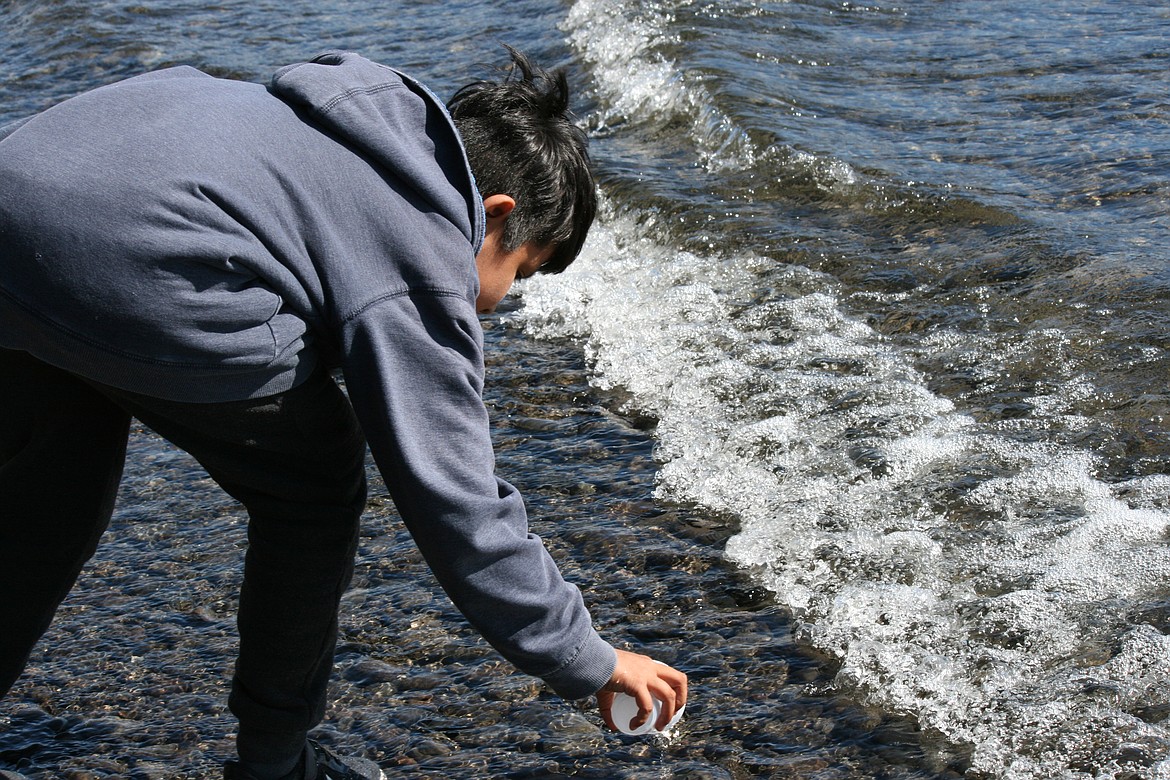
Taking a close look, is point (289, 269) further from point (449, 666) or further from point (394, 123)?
point (449, 666)

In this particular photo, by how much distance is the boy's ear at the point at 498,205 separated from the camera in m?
2.25

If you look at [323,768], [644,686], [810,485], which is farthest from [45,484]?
[810,485]

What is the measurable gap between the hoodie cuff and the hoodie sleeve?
0.04 feet

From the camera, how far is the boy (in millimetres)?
1929

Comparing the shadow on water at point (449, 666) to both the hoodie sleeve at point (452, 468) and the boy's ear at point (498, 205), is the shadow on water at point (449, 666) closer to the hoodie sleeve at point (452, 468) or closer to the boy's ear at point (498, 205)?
the hoodie sleeve at point (452, 468)

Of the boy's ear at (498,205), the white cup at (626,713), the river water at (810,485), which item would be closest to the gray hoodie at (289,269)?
the boy's ear at (498,205)

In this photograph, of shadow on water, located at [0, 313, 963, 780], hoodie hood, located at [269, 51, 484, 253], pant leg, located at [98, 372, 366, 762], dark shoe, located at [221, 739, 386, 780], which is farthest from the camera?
shadow on water, located at [0, 313, 963, 780]

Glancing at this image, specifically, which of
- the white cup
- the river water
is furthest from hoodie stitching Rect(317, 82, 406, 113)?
the river water

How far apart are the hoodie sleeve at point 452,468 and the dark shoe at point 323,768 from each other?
70cm

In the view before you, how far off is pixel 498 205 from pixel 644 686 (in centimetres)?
93

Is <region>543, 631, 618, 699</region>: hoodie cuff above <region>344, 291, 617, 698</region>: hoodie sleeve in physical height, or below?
below

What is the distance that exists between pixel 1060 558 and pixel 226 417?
2381mm

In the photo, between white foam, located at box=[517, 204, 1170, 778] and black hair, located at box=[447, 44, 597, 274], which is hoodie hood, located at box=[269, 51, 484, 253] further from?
white foam, located at box=[517, 204, 1170, 778]

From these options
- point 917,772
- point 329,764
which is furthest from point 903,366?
point 329,764
